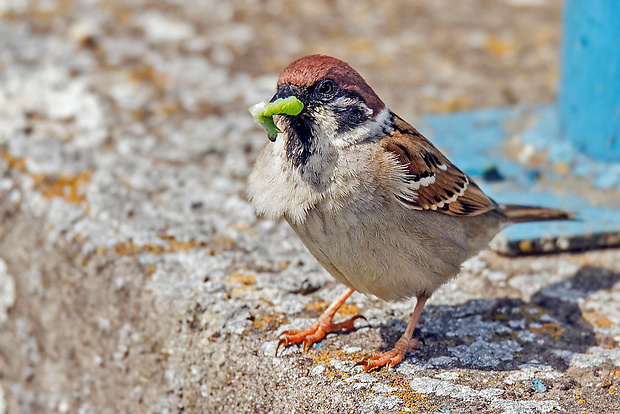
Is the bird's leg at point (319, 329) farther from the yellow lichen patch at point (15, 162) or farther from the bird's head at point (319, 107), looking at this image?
the yellow lichen patch at point (15, 162)

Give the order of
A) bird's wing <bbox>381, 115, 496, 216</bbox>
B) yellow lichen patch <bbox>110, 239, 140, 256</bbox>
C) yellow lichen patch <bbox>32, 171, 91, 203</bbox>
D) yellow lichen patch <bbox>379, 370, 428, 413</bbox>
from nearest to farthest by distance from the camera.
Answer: yellow lichen patch <bbox>379, 370, 428, 413</bbox> → bird's wing <bbox>381, 115, 496, 216</bbox> → yellow lichen patch <bbox>110, 239, 140, 256</bbox> → yellow lichen patch <bbox>32, 171, 91, 203</bbox>

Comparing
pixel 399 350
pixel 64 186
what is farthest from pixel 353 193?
pixel 64 186

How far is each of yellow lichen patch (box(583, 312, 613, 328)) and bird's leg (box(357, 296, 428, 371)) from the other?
0.73 metres

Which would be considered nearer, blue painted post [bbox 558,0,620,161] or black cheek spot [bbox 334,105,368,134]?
black cheek spot [bbox 334,105,368,134]

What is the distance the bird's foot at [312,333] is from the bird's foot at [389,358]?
217 millimetres

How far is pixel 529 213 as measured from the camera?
140 inches

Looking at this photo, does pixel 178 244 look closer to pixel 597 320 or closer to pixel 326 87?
pixel 326 87

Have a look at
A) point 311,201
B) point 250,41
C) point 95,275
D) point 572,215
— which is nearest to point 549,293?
point 572,215

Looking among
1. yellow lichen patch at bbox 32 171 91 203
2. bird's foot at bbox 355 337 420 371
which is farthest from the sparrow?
yellow lichen patch at bbox 32 171 91 203

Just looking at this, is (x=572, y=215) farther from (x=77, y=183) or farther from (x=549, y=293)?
(x=77, y=183)

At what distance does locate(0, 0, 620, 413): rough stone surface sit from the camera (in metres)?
2.83

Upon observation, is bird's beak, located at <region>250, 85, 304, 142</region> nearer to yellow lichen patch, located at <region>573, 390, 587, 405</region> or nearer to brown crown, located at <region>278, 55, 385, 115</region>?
brown crown, located at <region>278, 55, 385, 115</region>

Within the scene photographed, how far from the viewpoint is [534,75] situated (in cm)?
514

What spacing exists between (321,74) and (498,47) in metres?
2.80
